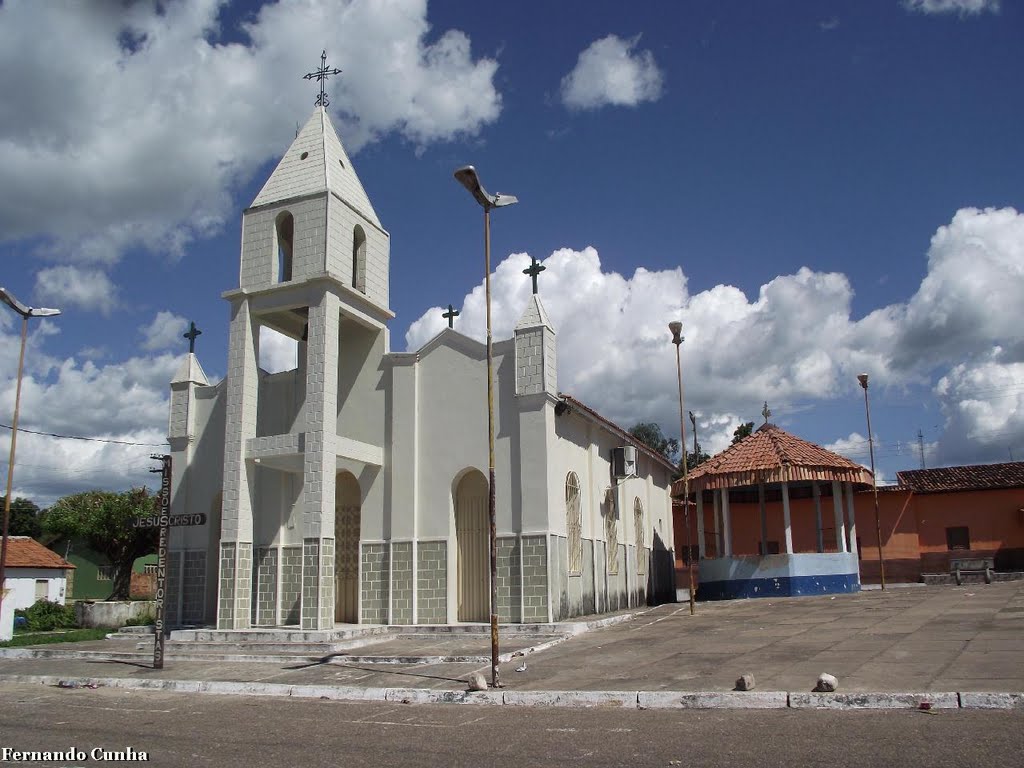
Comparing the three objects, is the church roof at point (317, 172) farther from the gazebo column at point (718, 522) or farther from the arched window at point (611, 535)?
the gazebo column at point (718, 522)

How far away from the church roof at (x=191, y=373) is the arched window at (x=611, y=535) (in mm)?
11271

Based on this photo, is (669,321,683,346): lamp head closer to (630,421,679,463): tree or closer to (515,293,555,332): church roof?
(515,293,555,332): church roof

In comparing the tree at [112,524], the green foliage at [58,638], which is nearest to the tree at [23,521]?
the tree at [112,524]

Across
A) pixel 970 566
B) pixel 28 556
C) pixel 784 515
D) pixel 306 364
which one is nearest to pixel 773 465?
pixel 784 515

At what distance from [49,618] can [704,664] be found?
25845 millimetres

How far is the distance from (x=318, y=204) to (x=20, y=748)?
14072 mm

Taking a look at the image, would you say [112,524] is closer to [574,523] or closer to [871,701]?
[574,523]

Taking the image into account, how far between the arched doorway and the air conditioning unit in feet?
23.7

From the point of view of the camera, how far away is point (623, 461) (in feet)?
80.9

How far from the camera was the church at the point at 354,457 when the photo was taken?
1931cm

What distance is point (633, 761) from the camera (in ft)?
24.8

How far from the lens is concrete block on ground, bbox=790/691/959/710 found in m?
9.45

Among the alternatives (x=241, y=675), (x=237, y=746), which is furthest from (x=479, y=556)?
(x=237, y=746)

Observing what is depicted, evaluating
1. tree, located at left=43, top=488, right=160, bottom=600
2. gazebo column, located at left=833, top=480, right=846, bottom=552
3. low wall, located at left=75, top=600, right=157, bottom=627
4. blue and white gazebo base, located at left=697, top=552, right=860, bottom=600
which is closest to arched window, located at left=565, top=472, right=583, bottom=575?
blue and white gazebo base, located at left=697, top=552, right=860, bottom=600
